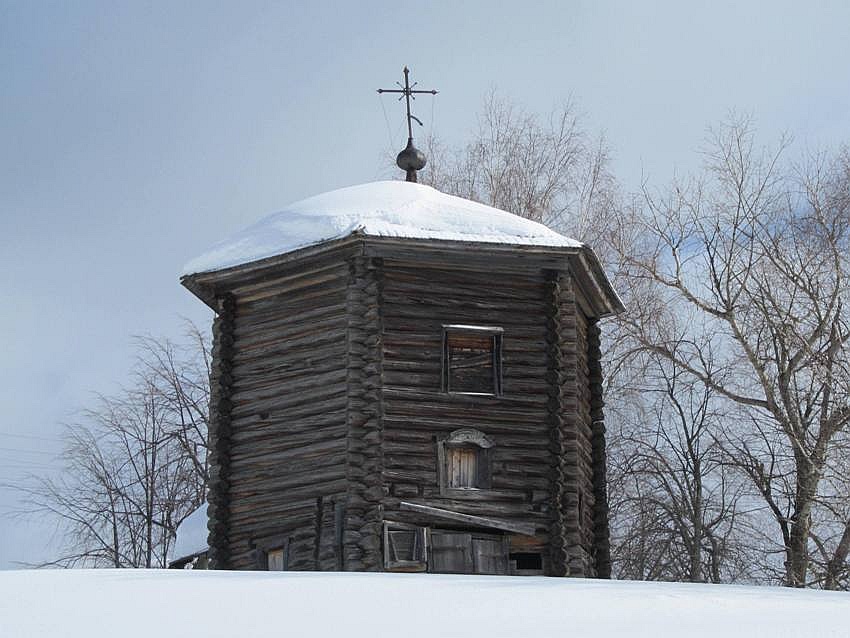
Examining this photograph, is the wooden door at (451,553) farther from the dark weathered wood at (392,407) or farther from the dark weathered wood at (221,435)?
the dark weathered wood at (221,435)

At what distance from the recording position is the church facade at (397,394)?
20.0 m

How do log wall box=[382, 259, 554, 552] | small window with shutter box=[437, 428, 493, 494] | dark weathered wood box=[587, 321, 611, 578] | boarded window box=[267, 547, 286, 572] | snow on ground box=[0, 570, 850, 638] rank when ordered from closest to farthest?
snow on ground box=[0, 570, 850, 638] → log wall box=[382, 259, 554, 552] → small window with shutter box=[437, 428, 493, 494] → boarded window box=[267, 547, 286, 572] → dark weathered wood box=[587, 321, 611, 578]

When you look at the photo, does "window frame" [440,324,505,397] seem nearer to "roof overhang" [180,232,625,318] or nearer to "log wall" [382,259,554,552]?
"log wall" [382,259,554,552]

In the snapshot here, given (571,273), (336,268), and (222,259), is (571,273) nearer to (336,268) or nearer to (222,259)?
(336,268)

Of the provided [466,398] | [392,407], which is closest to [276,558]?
[392,407]

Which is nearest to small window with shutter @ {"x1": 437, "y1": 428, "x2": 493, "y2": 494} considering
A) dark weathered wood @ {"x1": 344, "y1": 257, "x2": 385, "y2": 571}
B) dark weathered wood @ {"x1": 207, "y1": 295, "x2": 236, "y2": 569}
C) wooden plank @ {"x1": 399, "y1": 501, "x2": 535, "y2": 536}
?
wooden plank @ {"x1": 399, "y1": 501, "x2": 535, "y2": 536}

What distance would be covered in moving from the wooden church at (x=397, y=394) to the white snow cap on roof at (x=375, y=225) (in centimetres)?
4

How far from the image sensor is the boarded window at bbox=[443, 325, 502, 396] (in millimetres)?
20891

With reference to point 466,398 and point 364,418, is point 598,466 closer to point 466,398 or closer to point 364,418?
point 466,398

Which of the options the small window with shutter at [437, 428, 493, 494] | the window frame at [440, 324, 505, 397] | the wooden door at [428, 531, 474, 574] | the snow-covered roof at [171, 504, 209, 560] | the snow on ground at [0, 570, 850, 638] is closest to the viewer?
the snow on ground at [0, 570, 850, 638]

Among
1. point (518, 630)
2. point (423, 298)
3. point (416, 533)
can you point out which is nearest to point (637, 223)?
point (423, 298)

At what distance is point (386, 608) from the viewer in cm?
1165

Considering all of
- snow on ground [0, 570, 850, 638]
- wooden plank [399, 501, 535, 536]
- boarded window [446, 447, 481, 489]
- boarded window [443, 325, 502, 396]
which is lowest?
snow on ground [0, 570, 850, 638]

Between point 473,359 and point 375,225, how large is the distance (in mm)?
2546
